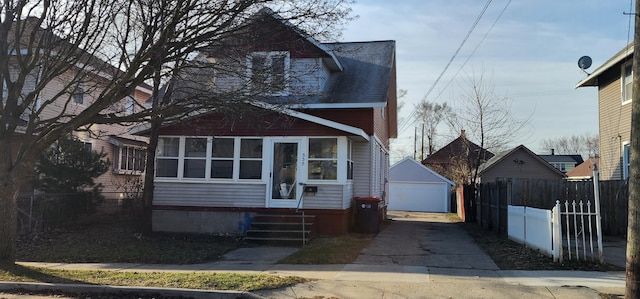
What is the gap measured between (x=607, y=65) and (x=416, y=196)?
22.2 meters

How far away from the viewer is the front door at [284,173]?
14727 millimetres

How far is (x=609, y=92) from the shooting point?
19.0m

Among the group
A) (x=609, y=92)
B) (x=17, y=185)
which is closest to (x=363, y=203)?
(x=17, y=185)

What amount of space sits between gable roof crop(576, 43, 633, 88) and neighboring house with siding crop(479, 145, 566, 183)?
19.0m

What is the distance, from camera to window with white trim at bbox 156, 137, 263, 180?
49.2ft

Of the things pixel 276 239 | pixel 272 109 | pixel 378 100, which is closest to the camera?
pixel 272 109

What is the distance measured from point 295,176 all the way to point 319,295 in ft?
25.3

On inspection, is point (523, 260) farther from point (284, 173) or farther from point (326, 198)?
point (284, 173)

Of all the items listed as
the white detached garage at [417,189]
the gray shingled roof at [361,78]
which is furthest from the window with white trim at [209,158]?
the white detached garage at [417,189]

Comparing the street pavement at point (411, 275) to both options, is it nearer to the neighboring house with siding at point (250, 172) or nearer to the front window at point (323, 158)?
the neighboring house with siding at point (250, 172)

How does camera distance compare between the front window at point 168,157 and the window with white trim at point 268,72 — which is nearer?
the window with white trim at point 268,72

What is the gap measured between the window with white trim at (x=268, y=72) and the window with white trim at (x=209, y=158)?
15.3 ft

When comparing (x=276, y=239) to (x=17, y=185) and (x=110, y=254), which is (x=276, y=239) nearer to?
(x=110, y=254)

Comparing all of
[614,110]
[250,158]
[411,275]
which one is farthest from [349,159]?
[614,110]
